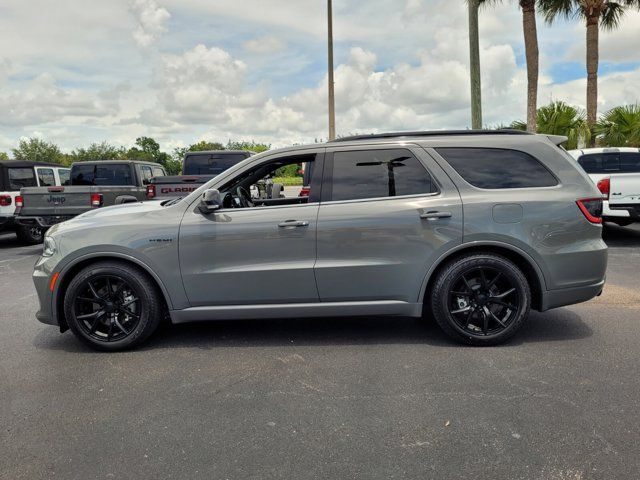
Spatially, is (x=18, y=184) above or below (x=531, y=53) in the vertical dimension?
below

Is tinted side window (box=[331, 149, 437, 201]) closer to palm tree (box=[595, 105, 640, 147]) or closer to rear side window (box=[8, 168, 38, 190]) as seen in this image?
rear side window (box=[8, 168, 38, 190])

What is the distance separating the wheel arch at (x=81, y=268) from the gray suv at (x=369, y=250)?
1cm

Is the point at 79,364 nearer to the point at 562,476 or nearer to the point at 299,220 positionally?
the point at 299,220

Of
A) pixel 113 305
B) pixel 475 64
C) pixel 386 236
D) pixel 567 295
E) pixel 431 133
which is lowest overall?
pixel 567 295

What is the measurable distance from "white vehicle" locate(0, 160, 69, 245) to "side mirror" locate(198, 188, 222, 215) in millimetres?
7941

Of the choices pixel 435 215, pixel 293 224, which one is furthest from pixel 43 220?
pixel 435 215

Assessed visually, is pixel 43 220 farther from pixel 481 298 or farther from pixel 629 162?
pixel 629 162

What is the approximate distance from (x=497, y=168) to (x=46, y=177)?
11.9 metres

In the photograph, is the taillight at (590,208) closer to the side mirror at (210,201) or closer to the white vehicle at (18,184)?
the side mirror at (210,201)

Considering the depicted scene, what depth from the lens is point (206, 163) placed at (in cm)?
1312

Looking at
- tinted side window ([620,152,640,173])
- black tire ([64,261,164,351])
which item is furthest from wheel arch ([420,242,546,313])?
tinted side window ([620,152,640,173])

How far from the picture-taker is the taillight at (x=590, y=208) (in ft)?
14.0

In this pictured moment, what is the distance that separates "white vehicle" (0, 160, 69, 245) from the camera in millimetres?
11320

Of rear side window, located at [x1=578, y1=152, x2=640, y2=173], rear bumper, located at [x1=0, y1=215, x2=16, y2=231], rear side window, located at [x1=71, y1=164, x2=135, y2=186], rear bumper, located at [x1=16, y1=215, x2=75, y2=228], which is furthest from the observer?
rear side window, located at [x1=71, y1=164, x2=135, y2=186]
